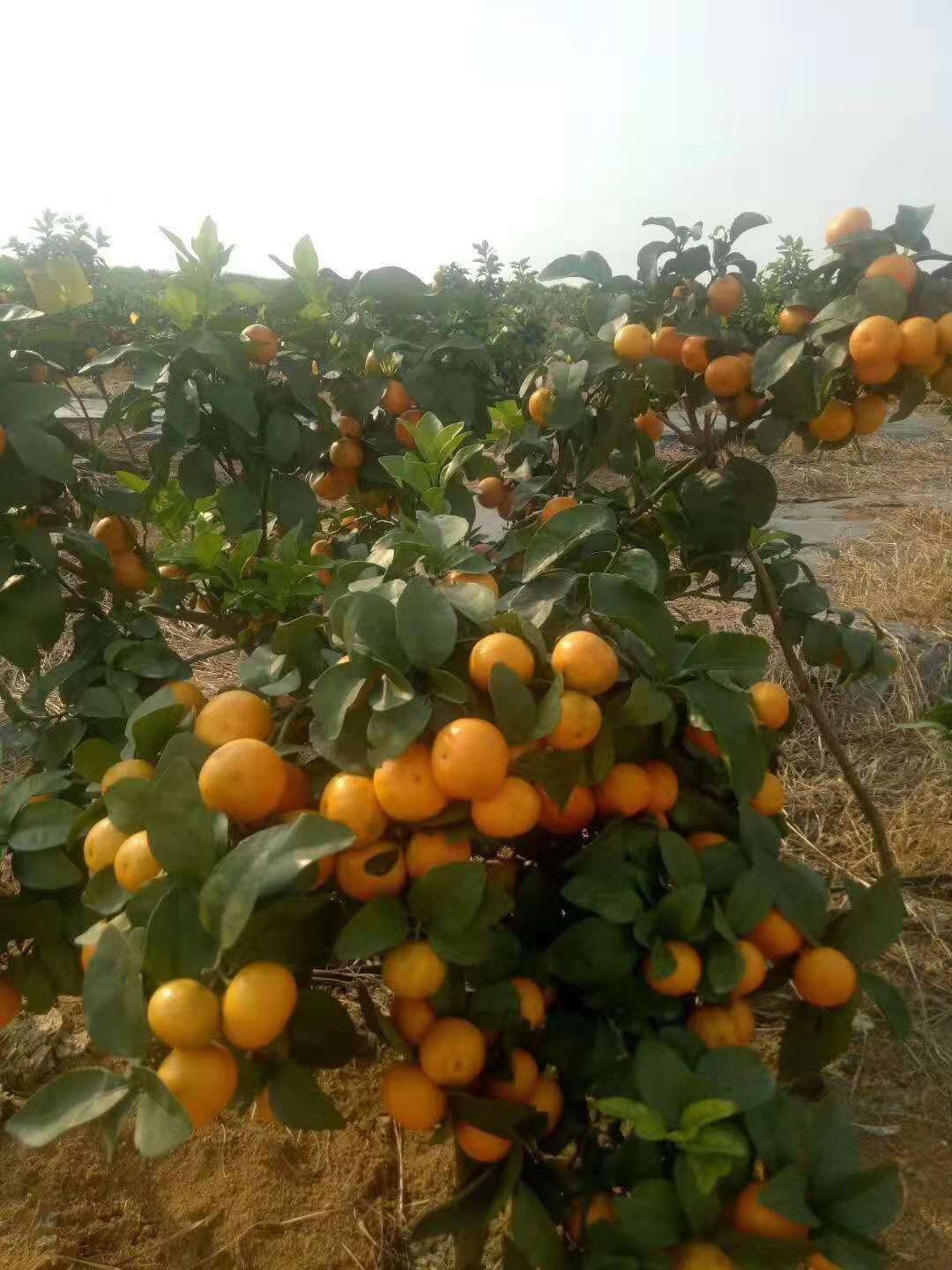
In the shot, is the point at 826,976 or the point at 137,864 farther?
the point at 826,976

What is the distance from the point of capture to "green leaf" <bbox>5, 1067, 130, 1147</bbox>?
0.51 meters

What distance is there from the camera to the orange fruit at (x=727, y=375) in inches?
47.5

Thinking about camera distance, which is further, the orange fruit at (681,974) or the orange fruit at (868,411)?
the orange fruit at (868,411)

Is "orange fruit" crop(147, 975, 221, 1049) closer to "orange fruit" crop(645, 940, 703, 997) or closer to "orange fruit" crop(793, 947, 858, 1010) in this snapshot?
"orange fruit" crop(645, 940, 703, 997)

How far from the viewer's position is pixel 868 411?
120cm

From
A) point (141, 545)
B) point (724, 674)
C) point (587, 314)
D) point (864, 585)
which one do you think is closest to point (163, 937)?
point (724, 674)

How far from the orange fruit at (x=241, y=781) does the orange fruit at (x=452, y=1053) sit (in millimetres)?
218

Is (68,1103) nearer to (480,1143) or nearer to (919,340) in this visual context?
(480,1143)

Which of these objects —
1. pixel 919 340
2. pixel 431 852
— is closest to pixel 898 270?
pixel 919 340

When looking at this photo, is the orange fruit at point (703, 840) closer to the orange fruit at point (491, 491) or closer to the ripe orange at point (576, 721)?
the ripe orange at point (576, 721)

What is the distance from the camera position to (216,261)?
4.35 ft

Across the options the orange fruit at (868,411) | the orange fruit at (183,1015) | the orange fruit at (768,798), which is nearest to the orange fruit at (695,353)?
the orange fruit at (868,411)

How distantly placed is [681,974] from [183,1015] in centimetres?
36

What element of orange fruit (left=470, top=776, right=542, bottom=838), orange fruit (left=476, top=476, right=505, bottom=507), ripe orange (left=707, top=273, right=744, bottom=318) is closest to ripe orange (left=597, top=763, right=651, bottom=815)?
orange fruit (left=470, top=776, right=542, bottom=838)
